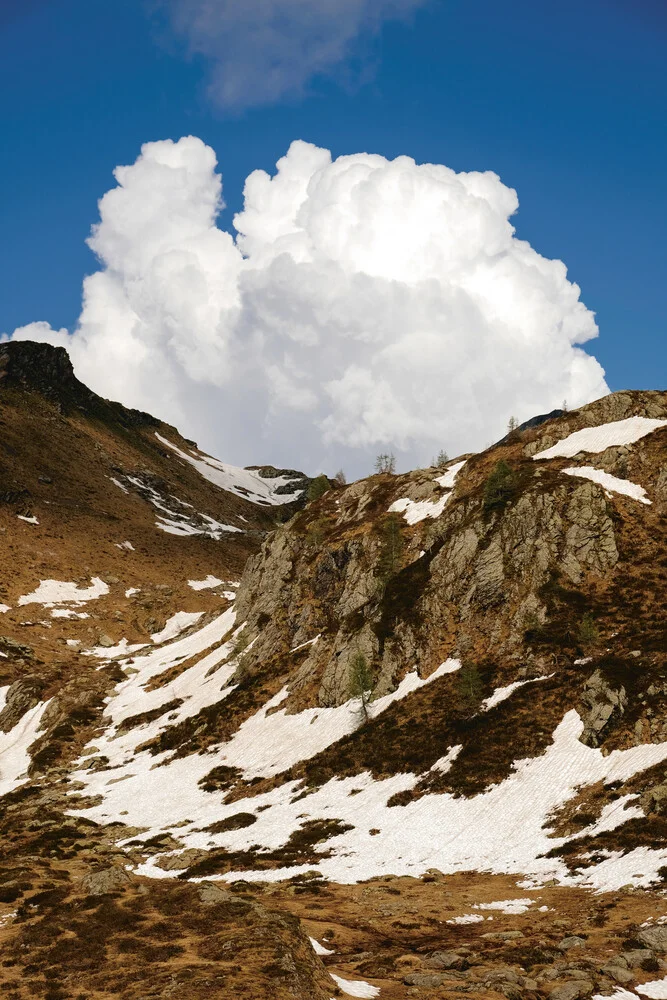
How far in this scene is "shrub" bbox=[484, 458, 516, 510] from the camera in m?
76.1

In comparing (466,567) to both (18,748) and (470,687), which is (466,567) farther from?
(18,748)

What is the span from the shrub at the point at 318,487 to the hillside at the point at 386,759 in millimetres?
12015

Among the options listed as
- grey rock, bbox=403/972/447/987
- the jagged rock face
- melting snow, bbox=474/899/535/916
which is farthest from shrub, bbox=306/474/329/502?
grey rock, bbox=403/972/447/987

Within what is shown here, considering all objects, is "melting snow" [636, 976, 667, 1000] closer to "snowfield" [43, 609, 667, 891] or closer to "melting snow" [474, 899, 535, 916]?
"melting snow" [474, 899, 535, 916]

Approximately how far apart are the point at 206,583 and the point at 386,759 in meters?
117

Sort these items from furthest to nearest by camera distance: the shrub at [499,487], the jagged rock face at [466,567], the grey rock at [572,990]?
1. the shrub at [499,487]
2. the jagged rock face at [466,567]
3. the grey rock at [572,990]

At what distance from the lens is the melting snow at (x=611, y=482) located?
71.6m

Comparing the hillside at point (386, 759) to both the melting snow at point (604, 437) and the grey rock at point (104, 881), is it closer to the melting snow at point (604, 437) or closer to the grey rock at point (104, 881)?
the grey rock at point (104, 881)

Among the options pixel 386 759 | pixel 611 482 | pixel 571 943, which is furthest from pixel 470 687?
pixel 611 482

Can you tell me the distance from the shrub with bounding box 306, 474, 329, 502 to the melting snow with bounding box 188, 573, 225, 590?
51690mm

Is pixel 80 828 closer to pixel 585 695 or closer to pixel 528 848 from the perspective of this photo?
pixel 528 848

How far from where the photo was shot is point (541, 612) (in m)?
63.1

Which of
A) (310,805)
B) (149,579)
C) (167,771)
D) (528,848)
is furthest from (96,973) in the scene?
(149,579)

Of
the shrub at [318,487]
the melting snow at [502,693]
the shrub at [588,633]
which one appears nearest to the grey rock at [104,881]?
the melting snow at [502,693]
